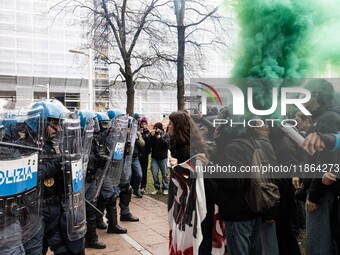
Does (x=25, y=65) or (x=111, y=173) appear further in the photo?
(x=25, y=65)

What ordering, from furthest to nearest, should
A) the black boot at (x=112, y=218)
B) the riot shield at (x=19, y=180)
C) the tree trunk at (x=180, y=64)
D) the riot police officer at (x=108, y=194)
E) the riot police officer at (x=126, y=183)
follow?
1. the tree trunk at (x=180, y=64)
2. the riot police officer at (x=126, y=183)
3. the black boot at (x=112, y=218)
4. the riot police officer at (x=108, y=194)
5. the riot shield at (x=19, y=180)

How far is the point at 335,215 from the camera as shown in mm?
2811

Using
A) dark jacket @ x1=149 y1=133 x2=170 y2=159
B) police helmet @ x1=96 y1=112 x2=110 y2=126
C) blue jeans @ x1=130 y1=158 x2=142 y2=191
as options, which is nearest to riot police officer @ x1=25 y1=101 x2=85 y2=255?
police helmet @ x1=96 y1=112 x2=110 y2=126

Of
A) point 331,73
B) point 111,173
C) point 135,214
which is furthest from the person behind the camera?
point 135,214

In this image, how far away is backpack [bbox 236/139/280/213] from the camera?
2811mm

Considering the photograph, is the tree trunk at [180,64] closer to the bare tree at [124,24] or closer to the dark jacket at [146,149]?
the bare tree at [124,24]

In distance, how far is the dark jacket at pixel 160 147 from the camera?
7723 millimetres

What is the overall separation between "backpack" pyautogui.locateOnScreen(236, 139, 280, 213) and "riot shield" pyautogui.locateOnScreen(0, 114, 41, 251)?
1.67 metres

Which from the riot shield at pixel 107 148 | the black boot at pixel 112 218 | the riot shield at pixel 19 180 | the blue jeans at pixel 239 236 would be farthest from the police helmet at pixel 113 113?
the blue jeans at pixel 239 236

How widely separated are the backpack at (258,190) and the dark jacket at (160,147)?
192 inches

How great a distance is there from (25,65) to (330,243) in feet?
138

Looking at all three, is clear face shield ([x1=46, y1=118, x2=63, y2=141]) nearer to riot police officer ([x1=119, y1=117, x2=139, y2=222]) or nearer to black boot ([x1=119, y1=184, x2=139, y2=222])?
riot police officer ([x1=119, y1=117, x2=139, y2=222])

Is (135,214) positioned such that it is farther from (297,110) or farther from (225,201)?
(297,110)

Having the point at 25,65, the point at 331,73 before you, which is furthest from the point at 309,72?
the point at 25,65
